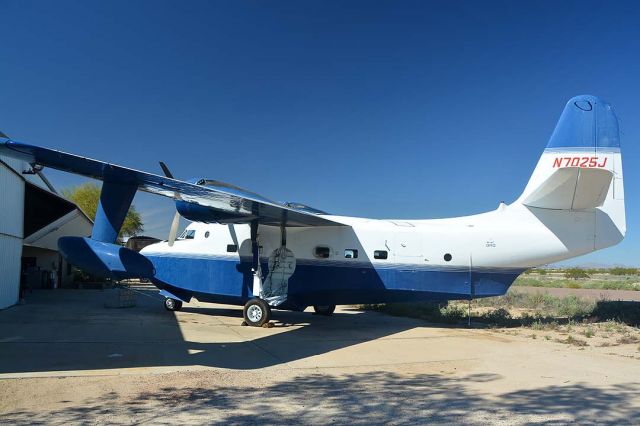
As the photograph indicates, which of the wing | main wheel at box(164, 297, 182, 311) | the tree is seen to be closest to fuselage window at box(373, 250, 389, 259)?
the wing

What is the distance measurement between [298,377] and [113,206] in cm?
652

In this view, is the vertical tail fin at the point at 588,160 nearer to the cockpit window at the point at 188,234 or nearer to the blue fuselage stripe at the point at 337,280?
the blue fuselage stripe at the point at 337,280

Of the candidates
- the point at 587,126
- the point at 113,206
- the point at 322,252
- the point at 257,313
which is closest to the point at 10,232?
the point at 113,206

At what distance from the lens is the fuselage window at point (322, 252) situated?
1489 centimetres

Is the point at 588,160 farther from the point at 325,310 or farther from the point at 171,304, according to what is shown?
the point at 171,304

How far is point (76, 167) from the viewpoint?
10781 millimetres

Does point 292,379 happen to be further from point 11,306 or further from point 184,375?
point 11,306

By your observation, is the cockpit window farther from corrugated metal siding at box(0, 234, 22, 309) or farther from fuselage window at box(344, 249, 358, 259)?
corrugated metal siding at box(0, 234, 22, 309)

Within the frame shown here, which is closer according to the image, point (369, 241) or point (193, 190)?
point (193, 190)

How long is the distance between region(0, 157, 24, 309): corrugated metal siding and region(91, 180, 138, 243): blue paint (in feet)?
23.4

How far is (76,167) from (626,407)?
→ 37.1ft

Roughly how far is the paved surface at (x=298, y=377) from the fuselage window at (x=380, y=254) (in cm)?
231

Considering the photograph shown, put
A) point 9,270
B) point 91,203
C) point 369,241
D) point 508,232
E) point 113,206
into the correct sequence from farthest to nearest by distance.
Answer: point 91,203, point 9,270, point 369,241, point 508,232, point 113,206

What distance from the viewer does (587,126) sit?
13.3 m
